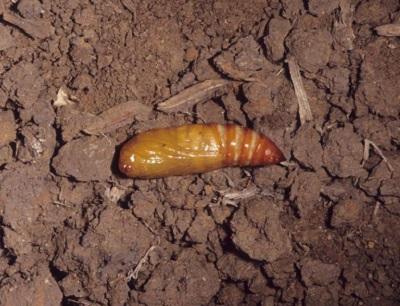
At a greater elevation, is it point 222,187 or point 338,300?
point 222,187

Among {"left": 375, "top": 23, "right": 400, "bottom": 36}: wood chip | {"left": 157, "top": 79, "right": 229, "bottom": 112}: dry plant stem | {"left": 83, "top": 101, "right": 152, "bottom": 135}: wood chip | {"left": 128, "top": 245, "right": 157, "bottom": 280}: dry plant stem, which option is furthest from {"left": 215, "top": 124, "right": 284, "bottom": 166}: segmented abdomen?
{"left": 375, "top": 23, "right": 400, "bottom": 36}: wood chip

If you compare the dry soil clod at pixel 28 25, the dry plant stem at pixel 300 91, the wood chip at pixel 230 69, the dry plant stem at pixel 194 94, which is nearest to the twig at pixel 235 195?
the dry plant stem at pixel 300 91

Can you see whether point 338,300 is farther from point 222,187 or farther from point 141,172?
point 141,172

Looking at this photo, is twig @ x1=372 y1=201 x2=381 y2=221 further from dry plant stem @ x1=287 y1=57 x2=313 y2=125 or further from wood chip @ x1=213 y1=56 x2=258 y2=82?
wood chip @ x1=213 y1=56 x2=258 y2=82

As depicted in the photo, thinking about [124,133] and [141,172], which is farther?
[124,133]

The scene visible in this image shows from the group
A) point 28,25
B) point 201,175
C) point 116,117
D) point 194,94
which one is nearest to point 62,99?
point 116,117

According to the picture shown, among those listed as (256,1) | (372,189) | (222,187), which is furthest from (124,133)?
(372,189)
